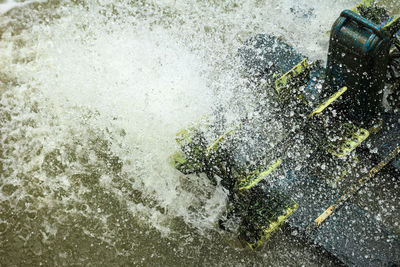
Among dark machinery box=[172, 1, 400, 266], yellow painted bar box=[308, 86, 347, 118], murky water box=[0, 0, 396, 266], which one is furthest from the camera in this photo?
murky water box=[0, 0, 396, 266]

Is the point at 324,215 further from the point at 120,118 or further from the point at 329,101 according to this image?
the point at 120,118

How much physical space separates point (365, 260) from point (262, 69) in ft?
7.38

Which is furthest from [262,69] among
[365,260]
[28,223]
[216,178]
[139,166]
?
[28,223]

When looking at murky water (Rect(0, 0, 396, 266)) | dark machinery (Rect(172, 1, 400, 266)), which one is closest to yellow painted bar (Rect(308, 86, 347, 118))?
dark machinery (Rect(172, 1, 400, 266))

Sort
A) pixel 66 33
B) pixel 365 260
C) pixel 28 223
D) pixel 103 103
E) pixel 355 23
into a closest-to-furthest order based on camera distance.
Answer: pixel 355 23, pixel 365 260, pixel 28 223, pixel 103 103, pixel 66 33

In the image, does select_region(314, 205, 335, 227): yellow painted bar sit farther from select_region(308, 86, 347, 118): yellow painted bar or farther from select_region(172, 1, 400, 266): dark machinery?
select_region(308, 86, 347, 118): yellow painted bar

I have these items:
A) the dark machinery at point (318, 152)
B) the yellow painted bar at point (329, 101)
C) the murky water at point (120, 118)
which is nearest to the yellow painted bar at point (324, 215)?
the dark machinery at point (318, 152)

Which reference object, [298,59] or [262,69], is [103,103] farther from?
[298,59]

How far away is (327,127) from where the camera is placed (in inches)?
151

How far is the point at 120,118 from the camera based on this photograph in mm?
4676

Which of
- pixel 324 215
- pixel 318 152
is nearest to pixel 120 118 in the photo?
pixel 318 152

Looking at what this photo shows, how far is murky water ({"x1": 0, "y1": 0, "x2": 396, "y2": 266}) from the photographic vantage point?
394 cm

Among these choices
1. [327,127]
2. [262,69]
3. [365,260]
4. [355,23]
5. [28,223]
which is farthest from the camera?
[262,69]

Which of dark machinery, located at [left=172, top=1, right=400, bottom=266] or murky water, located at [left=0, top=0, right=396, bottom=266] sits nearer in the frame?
dark machinery, located at [left=172, top=1, right=400, bottom=266]
